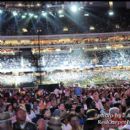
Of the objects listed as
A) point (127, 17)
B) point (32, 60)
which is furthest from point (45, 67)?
point (127, 17)

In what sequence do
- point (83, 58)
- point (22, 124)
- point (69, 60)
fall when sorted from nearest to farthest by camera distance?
point (22, 124), point (83, 58), point (69, 60)

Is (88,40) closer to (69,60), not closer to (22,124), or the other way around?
(69,60)

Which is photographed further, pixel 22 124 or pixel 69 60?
pixel 69 60

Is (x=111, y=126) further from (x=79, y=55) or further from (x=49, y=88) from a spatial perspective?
(x=79, y=55)

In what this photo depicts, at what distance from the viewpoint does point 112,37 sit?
2736 centimetres

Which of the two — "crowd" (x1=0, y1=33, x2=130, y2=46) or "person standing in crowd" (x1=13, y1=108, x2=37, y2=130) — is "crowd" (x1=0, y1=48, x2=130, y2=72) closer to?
"crowd" (x1=0, y1=33, x2=130, y2=46)

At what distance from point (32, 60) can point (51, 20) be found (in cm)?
480

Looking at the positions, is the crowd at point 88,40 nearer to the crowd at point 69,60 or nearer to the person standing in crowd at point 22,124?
the crowd at point 69,60

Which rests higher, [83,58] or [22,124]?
[83,58]

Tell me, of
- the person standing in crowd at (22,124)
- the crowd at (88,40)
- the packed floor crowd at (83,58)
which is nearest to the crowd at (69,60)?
the packed floor crowd at (83,58)

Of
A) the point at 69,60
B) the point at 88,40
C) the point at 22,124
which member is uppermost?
the point at 88,40

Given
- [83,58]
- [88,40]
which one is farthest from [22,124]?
[88,40]

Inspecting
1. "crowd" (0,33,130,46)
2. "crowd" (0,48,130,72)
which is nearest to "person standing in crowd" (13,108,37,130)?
"crowd" (0,48,130,72)

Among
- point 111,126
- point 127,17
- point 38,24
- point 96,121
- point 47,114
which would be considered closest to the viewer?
point 96,121
